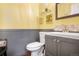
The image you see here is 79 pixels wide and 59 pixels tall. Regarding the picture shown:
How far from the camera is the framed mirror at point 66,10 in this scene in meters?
0.97

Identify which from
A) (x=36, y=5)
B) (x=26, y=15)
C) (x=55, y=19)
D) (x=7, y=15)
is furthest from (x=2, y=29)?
(x=55, y=19)

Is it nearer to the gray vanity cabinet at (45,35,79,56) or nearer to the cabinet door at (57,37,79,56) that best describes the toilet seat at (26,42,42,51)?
the gray vanity cabinet at (45,35,79,56)

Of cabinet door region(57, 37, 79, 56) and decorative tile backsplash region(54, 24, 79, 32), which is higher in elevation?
decorative tile backsplash region(54, 24, 79, 32)

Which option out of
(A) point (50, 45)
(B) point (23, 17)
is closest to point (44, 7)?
(B) point (23, 17)

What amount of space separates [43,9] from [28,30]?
0.24 metres

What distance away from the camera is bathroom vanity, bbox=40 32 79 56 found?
0.94m

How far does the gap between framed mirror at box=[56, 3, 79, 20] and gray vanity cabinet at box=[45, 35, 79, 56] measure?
22cm

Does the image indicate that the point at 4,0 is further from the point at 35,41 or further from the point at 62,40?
the point at 62,40

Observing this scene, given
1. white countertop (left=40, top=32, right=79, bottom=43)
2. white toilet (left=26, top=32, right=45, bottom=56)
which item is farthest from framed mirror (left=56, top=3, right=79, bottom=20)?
white toilet (left=26, top=32, right=45, bottom=56)

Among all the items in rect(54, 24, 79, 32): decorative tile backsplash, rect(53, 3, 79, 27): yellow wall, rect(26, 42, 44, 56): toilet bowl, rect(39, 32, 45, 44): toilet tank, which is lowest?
rect(26, 42, 44, 56): toilet bowl

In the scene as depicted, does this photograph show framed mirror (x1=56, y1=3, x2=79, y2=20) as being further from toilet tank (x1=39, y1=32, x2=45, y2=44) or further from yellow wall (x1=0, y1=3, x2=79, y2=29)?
toilet tank (x1=39, y1=32, x2=45, y2=44)

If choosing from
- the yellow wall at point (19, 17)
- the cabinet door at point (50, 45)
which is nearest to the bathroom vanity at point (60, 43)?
the cabinet door at point (50, 45)

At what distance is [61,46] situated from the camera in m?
1.03

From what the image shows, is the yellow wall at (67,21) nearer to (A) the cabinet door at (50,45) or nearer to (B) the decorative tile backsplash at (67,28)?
(B) the decorative tile backsplash at (67,28)
